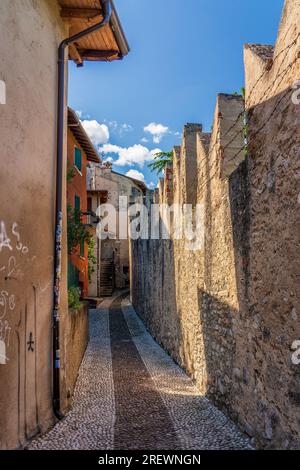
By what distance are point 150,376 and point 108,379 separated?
2.67 ft

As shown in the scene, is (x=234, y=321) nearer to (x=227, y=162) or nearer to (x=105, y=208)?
(x=227, y=162)

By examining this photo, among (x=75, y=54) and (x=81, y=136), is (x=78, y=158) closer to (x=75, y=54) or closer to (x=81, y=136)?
(x=81, y=136)

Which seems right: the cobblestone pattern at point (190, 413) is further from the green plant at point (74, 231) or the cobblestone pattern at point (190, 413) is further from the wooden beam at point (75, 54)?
the wooden beam at point (75, 54)

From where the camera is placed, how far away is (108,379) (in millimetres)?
7066

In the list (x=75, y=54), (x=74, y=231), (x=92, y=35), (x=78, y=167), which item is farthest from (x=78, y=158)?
(x=92, y=35)

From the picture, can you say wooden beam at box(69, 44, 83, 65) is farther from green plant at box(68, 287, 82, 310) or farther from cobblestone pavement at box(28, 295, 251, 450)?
cobblestone pavement at box(28, 295, 251, 450)

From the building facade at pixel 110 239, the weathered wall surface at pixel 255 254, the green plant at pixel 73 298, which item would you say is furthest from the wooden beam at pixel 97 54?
the building facade at pixel 110 239

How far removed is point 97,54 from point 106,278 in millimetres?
22154

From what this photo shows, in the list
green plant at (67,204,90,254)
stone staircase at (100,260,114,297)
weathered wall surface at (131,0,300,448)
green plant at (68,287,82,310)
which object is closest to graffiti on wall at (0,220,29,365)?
weathered wall surface at (131,0,300,448)

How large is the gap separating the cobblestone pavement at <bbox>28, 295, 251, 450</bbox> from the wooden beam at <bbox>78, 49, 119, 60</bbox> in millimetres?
5309

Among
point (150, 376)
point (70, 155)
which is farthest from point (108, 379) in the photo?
point (70, 155)

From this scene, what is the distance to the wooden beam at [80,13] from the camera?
16.6 ft

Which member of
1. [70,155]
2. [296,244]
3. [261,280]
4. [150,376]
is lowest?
[150,376]

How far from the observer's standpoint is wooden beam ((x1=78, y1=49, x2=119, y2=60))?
6145 mm
